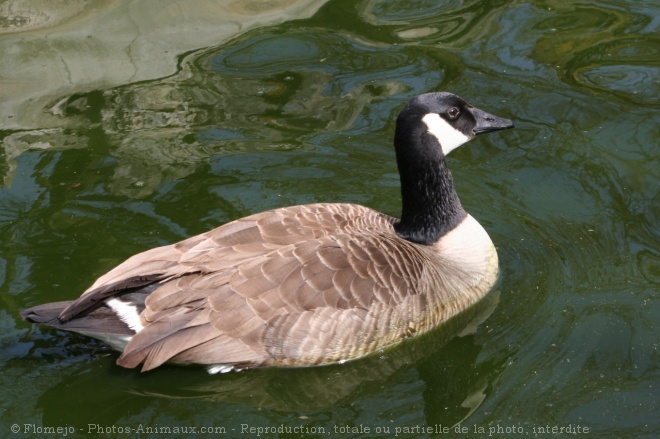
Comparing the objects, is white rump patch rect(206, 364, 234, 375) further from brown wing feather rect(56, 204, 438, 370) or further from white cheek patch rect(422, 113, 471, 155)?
white cheek patch rect(422, 113, 471, 155)

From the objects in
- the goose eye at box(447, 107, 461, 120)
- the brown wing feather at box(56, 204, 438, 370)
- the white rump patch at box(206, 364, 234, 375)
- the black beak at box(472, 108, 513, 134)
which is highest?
the goose eye at box(447, 107, 461, 120)

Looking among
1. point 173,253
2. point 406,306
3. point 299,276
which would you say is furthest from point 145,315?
point 406,306

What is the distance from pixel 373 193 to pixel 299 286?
88.1 inches

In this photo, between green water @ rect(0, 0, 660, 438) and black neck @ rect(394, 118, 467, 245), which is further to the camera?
black neck @ rect(394, 118, 467, 245)

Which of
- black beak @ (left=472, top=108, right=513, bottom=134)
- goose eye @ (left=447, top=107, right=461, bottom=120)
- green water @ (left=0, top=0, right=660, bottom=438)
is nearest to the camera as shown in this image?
green water @ (left=0, top=0, right=660, bottom=438)

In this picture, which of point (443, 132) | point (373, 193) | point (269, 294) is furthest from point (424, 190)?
point (269, 294)

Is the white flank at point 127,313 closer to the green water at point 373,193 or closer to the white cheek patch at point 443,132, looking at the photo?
the green water at point 373,193

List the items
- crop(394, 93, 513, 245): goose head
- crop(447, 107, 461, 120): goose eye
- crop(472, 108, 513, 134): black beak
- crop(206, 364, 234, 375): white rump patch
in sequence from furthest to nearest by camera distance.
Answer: crop(472, 108, 513, 134): black beak, crop(447, 107, 461, 120): goose eye, crop(394, 93, 513, 245): goose head, crop(206, 364, 234, 375): white rump patch

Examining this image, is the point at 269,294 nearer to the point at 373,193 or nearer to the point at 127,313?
the point at 127,313

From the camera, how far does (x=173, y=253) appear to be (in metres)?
6.40

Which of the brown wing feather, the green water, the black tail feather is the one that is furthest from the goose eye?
the black tail feather

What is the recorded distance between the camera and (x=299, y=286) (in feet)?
20.3

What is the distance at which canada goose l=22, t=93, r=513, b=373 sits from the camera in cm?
603

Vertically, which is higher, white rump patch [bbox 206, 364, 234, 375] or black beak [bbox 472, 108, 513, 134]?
black beak [bbox 472, 108, 513, 134]
